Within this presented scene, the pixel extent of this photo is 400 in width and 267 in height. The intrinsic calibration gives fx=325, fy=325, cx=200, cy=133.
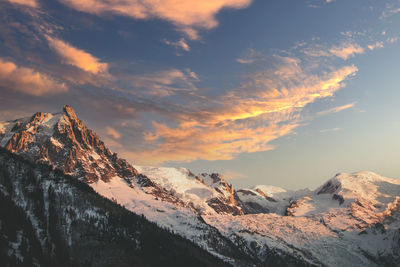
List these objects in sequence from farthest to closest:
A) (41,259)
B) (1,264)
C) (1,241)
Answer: (41,259), (1,241), (1,264)

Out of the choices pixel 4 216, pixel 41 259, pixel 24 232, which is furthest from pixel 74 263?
pixel 4 216

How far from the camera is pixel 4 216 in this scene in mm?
187375

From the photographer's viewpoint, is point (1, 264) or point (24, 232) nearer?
point (1, 264)

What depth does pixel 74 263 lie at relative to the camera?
194 meters

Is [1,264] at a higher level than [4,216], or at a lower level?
lower

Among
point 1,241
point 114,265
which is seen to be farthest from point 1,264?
point 114,265

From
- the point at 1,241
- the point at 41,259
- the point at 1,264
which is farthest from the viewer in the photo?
the point at 41,259

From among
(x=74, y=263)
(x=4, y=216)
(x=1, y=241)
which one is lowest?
(x=74, y=263)

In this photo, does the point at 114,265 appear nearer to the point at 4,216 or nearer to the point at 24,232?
the point at 24,232

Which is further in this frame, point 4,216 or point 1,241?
point 4,216

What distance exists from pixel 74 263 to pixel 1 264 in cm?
4567

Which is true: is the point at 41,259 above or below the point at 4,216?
below

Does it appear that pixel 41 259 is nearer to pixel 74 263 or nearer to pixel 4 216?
pixel 74 263

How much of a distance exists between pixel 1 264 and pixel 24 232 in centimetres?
3710
